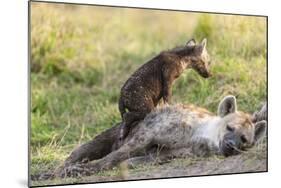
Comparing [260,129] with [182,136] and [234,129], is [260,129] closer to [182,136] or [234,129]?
[234,129]

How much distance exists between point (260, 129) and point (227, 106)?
0.28 meters

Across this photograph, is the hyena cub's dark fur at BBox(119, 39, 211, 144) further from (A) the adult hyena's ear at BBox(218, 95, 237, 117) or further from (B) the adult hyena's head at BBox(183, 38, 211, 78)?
(A) the adult hyena's ear at BBox(218, 95, 237, 117)

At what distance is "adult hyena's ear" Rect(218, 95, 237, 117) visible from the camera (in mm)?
4402

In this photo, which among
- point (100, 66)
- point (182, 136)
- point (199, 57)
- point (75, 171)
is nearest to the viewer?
point (75, 171)

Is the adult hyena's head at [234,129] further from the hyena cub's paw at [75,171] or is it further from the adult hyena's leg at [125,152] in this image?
the hyena cub's paw at [75,171]

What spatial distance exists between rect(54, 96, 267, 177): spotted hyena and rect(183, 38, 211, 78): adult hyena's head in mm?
242

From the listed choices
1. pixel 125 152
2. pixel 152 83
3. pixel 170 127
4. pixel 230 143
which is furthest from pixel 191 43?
pixel 125 152

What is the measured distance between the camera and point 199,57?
173 inches

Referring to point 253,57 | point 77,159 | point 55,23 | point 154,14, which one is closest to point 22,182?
point 77,159

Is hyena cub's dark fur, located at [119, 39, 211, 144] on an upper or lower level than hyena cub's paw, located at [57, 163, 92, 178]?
upper

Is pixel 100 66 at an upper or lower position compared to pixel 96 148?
upper

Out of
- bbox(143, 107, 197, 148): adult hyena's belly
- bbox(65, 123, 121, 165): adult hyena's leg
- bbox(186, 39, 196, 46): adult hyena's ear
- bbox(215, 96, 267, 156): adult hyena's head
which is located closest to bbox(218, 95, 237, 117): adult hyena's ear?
bbox(215, 96, 267, 156): adult hyena's head

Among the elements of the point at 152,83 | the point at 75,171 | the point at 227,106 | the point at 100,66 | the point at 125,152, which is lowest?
the point at 75,171

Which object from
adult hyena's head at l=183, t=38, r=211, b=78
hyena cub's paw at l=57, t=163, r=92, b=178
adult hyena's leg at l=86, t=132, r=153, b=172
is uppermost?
adult hyena's head at l=183, t=38, r=211, b=78
